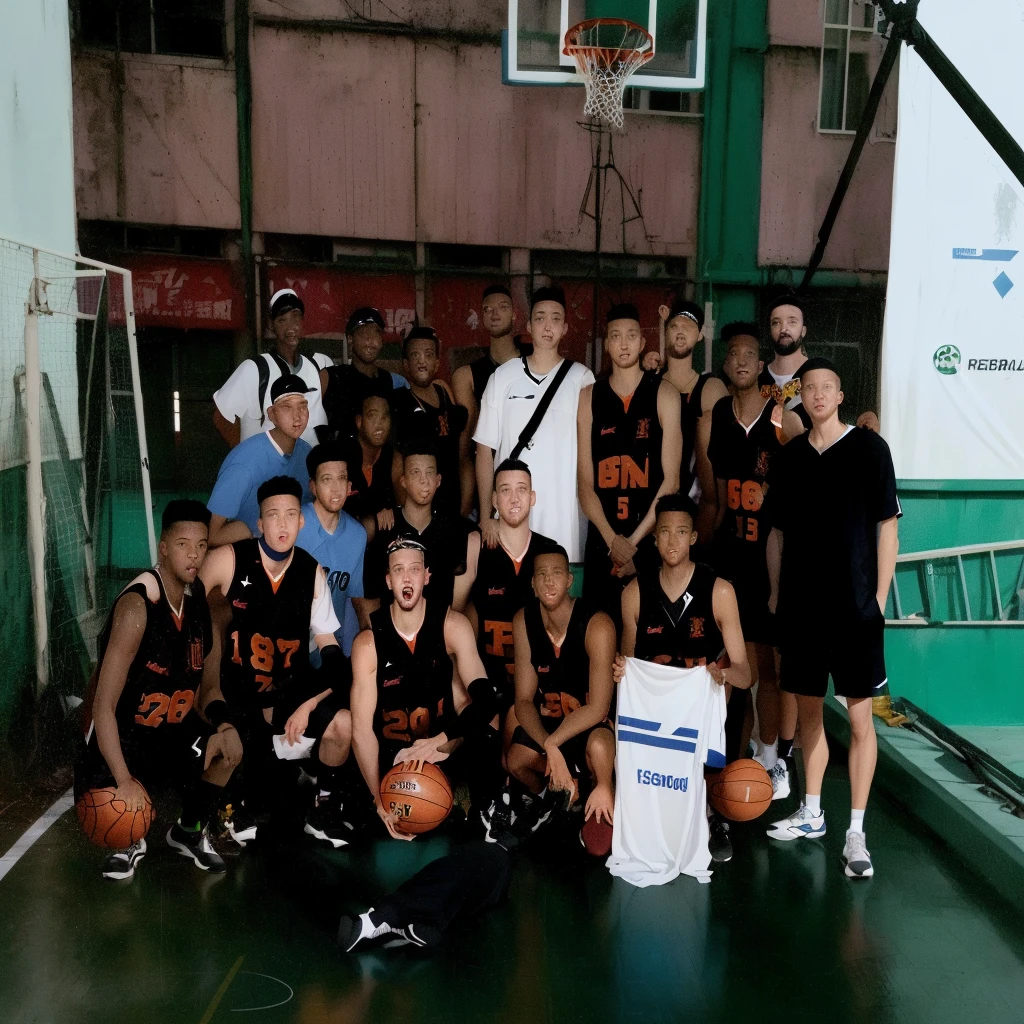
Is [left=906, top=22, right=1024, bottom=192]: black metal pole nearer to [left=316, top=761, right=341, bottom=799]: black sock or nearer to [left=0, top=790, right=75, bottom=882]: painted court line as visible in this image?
[left=316, top=761, right=341, bottom=799]: black sock

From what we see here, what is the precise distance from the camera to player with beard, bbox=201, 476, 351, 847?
12.7 feet

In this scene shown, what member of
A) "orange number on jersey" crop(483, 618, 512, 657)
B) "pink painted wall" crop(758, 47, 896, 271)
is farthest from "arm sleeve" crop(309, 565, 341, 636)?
"pink painted wall" crop(758, 47, 896, 271)

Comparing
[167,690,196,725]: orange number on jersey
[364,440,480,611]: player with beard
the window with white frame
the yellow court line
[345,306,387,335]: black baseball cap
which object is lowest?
the yellow court line

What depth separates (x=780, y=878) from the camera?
361 centimetres

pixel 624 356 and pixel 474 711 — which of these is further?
pixel 624 356

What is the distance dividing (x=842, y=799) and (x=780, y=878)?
97 cm

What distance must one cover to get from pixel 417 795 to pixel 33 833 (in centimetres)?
154

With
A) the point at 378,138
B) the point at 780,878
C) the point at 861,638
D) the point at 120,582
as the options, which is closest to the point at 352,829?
the point at 780,878

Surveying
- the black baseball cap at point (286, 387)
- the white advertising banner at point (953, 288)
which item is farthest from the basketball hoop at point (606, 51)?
the black baseball cap at point (286, 387)

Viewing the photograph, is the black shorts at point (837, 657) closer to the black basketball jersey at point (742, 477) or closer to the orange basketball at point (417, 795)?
the black basketball jersey at point (742, 477)

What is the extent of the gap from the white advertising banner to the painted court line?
5.27m

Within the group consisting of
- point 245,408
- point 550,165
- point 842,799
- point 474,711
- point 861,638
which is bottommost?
point 842,799

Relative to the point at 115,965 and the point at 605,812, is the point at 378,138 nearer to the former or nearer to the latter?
the point at 605,812

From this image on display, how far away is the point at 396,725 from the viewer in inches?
154
